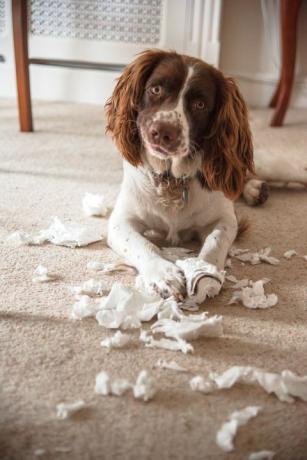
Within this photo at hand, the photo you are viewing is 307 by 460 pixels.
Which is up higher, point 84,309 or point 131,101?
point 131,101

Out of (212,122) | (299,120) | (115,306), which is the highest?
(212,122)

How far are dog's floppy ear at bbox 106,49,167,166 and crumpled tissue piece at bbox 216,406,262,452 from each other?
2.75 feet

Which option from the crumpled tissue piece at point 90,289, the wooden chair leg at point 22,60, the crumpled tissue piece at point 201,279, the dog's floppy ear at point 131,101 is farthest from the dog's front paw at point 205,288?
the wooden chair leg at point 22,60

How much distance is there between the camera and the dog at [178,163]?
4.80 feet

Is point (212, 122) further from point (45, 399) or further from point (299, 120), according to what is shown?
point (299, 120)

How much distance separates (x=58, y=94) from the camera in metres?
3.68

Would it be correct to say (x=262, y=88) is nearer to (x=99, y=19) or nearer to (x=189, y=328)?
(x=99, y=19)

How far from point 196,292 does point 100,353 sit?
1.02 ft

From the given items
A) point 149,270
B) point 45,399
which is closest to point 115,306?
point 149,270

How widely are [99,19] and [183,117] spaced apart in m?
2.18

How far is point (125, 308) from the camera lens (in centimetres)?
134

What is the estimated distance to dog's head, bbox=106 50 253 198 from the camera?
149 centimetres

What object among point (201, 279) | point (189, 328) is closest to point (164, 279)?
point (201, 279)

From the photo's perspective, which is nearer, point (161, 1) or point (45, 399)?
point (45, 399)
